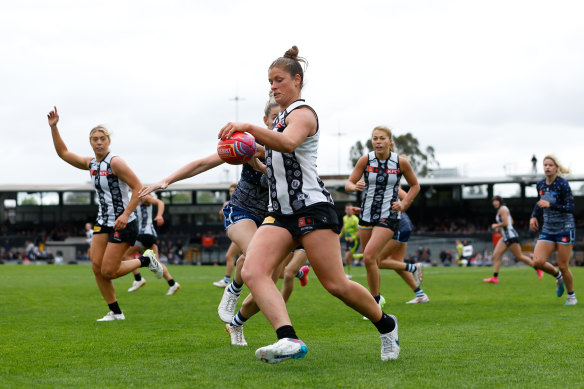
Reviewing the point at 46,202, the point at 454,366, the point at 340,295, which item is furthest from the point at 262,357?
the point at 46,202

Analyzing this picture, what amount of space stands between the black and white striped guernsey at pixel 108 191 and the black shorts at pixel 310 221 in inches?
166

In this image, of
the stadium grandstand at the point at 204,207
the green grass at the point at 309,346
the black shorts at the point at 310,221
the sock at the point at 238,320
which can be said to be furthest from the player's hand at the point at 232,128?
the stadium grandstand at the point at 204,207

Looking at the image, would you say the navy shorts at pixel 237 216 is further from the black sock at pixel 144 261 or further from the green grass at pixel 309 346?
the black sock at pixel 144 261

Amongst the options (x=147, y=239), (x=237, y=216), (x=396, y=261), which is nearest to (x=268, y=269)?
(x=237, y=216)

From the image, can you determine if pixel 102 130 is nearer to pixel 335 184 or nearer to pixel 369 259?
pixel 369 259

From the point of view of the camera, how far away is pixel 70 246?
4219 cm

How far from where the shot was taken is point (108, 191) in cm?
895

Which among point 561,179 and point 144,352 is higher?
point 561,179

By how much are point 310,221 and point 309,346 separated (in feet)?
5.96

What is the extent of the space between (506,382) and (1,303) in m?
9.63

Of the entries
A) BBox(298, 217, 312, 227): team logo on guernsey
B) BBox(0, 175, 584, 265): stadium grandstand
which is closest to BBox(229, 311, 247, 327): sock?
BBox(298, 217, 312, 227): team logo on guernsey

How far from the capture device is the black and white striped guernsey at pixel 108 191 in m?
8.88

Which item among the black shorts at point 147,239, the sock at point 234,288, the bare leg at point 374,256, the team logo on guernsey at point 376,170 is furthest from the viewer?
the black shorts at point 147,239

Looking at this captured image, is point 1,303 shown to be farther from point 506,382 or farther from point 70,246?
point 70,246
